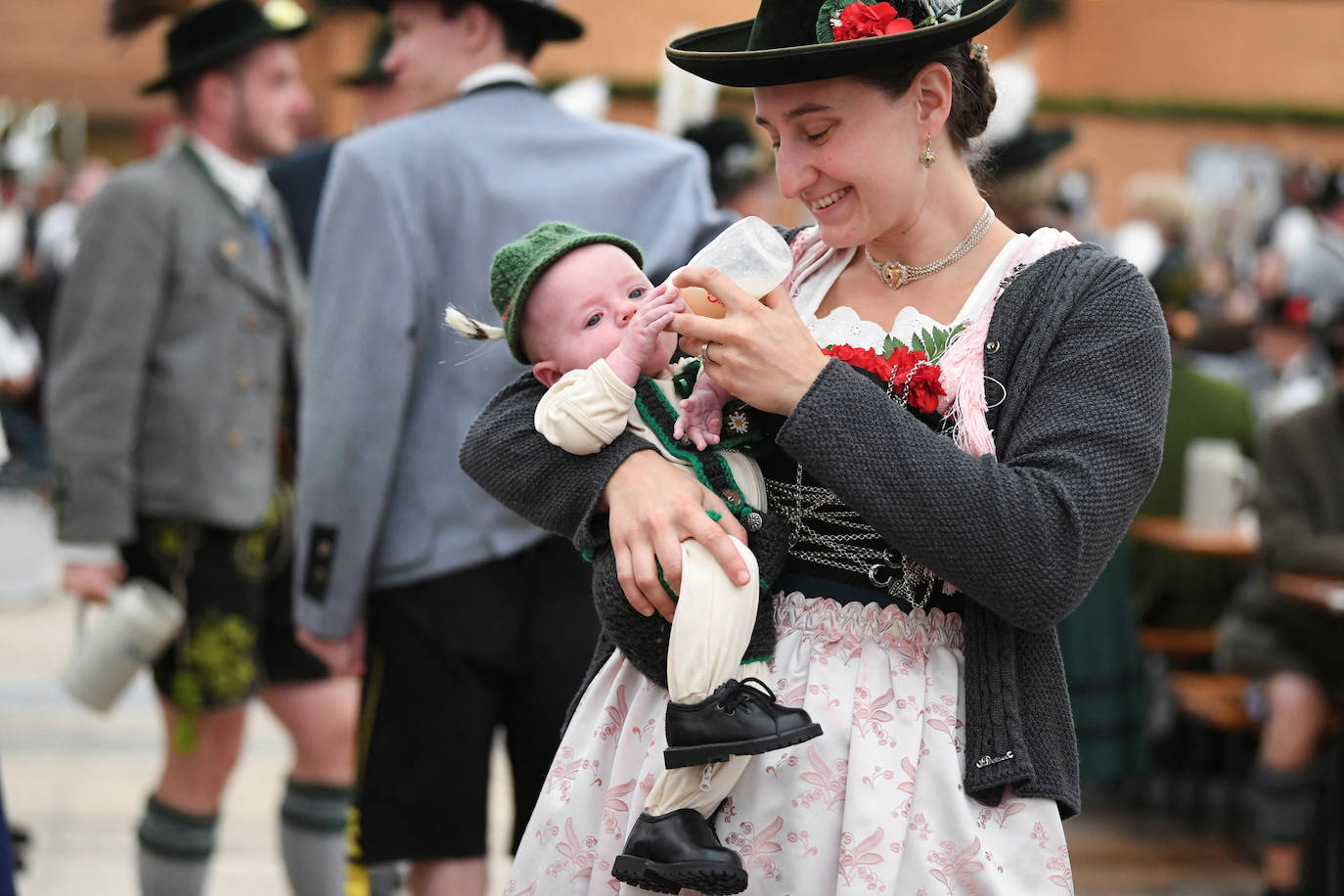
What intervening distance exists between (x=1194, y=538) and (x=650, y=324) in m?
4.23

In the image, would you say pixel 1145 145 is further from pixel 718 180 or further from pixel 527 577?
pixel 527 577

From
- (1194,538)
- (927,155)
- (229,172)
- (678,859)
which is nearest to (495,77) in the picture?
(229,172)

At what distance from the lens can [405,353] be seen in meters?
2.71

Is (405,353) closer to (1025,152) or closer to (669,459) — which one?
(669,459)

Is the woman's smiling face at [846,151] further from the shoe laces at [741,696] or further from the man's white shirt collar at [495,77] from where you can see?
the man's white shirt collar at [495,77]

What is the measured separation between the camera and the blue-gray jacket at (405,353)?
8.89 ft

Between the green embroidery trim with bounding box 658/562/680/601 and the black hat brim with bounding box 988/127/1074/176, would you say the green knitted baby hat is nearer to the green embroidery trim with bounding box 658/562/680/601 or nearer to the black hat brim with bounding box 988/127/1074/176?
the green embroidery trim with bounding box 658/562/680/601

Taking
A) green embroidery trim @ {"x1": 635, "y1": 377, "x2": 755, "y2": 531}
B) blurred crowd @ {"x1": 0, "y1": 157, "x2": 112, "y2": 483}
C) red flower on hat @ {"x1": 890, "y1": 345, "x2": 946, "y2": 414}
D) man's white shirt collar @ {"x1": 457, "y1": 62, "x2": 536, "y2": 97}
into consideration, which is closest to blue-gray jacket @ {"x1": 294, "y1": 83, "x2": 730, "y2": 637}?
man's white shirt collar @ {"x1": 457, "y1": 62, "x2": 536, "y2": 97}

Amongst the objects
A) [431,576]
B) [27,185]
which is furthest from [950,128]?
[27,185]

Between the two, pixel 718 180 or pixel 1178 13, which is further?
pixel 1178 13

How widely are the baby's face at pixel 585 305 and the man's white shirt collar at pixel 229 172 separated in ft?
7.08

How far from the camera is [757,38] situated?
5.75 feet

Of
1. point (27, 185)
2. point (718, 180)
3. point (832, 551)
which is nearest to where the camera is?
point (832, 551)

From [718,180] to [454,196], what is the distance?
2.19 metres
